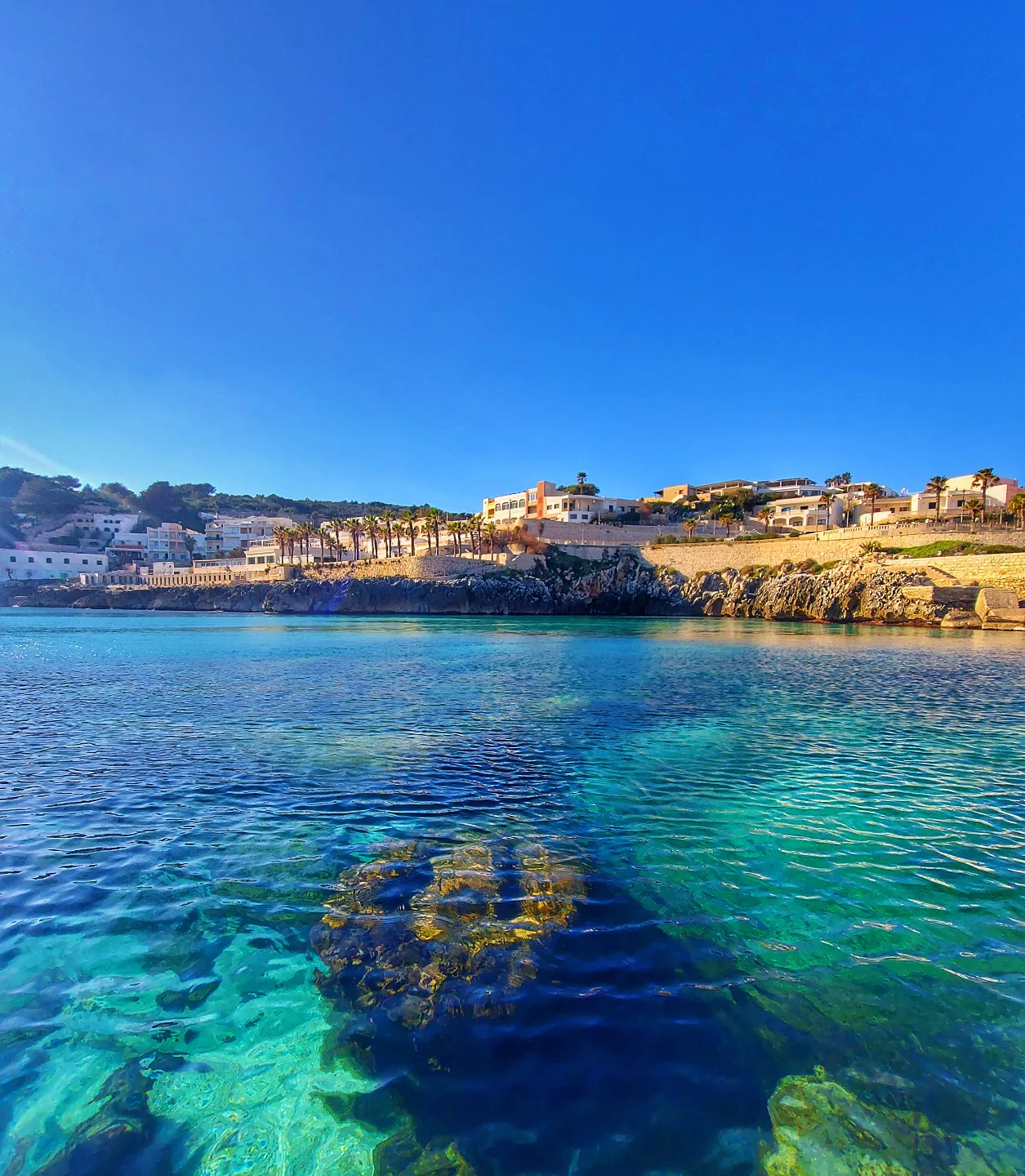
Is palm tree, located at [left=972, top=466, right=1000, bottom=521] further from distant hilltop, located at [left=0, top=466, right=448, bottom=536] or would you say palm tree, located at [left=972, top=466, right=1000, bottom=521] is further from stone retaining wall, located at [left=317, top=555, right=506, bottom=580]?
distant hilltop, located at [left=0, top=466, right=448, bottom=536]

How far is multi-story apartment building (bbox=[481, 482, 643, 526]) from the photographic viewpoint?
116500 millimetres

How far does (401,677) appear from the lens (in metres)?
28.6

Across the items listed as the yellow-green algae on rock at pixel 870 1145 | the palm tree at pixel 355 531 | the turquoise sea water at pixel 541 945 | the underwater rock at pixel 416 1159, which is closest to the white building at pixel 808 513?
the palm tree at pixel 355 531

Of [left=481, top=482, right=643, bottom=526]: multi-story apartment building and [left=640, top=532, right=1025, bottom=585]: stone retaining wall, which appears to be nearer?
[left=640, top=532, right=1025, bottom=585]: stone retaining wall

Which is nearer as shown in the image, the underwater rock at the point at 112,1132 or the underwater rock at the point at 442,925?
the underwater rock at the point at 112,1132

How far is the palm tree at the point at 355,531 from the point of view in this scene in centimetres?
11781

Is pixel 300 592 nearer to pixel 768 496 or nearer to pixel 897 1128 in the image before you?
pixel 768 496

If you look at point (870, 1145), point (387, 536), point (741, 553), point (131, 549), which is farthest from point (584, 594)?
point (131, 549)

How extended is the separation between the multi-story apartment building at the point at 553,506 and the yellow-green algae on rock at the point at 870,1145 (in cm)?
10848

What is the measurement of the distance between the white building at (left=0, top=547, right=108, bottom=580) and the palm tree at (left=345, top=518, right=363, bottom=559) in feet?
219

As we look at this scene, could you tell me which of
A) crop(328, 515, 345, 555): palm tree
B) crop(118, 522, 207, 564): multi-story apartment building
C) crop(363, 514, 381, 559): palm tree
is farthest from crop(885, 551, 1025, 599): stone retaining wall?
crop(118, 522, 207, 564): multi-story apartment building

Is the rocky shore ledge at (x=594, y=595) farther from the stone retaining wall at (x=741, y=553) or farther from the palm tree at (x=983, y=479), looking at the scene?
the palm tree at (x=983, y=479)

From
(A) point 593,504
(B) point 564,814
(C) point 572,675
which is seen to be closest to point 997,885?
(B) point 564,814

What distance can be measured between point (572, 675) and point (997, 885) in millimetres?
21728
